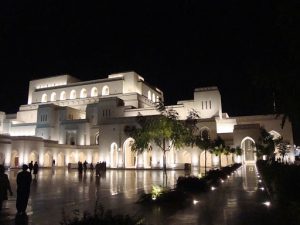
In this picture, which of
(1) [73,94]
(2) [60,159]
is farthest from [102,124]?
(1) [73,94]

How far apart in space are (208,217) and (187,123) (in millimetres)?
12487

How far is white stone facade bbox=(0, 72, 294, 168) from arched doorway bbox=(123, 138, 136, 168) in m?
0.16

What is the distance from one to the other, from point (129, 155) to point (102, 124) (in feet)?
22.4

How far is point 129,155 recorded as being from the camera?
4750cm

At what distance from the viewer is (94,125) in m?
55.7

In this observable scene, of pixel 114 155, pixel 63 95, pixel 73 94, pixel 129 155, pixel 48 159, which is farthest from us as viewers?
pixel 63 95

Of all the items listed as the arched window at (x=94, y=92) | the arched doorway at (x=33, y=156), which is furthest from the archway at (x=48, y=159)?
the arched window at (x=94, y=92)

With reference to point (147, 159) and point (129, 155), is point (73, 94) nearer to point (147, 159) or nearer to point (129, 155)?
point (129, 155)

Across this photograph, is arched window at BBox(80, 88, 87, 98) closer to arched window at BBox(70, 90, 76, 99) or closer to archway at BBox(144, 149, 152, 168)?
arched window at BBox(70, 90, 76, 99)

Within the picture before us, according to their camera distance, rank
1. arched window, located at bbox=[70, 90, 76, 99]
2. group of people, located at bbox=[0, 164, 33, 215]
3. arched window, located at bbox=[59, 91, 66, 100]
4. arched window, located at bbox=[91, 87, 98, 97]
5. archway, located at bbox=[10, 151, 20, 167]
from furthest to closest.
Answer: arched window, located at bbox=[59, 91, 66, 100]
arched window, located at bbox=[70, 90, 76, 99]
arched window, located at bbox=[91, 87, 98, 97]
archway, located at bbox=[10, 151, 20, 167]
group of people, located at bbox=[0, 164, 33, 215]

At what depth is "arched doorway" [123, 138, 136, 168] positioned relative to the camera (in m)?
46.3

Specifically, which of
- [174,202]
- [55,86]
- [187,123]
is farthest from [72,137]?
[174,202]

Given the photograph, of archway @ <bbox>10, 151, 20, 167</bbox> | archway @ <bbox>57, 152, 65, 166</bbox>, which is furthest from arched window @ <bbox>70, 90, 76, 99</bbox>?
archway @ <bbox>10, 151, 20, 167</bbox>

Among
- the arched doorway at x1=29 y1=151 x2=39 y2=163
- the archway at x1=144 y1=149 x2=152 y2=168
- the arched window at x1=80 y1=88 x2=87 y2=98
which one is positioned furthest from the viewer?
the arched window at x1=80 y1=88 x2=87 y2=98
